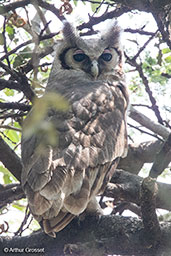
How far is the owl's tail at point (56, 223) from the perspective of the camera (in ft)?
9.12

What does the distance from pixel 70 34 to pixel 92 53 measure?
33 centimetres

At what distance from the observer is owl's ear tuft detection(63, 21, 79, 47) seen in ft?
14.2

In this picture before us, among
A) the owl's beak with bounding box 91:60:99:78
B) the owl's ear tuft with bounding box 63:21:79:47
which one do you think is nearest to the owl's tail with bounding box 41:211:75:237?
the owl's beak with bounding box 91:60:99:78

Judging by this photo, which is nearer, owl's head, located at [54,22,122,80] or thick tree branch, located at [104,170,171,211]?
thick tree branch, located at [104,170,171,211]

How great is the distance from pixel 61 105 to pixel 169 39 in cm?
158

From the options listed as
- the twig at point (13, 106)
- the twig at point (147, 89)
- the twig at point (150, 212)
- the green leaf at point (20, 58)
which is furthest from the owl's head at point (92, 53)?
the twig at point (150, 212)

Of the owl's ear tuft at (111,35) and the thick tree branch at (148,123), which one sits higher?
the owl's ear tuft at (111,35)

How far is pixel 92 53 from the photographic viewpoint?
431 cm

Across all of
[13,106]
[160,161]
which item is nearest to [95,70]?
[13,106]

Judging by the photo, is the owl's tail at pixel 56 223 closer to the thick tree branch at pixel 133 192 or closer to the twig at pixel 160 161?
the thick tree branch at pixel 133 192

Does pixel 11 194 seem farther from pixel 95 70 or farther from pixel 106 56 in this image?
pixel 106 56

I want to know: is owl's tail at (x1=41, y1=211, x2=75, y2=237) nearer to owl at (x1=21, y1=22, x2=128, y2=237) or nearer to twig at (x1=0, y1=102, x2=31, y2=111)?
owl at (x1=21, y1=22, x2=128, y2=237)

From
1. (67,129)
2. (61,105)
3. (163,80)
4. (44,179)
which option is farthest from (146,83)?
(61,105)

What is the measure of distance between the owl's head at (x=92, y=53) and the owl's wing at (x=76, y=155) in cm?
45
